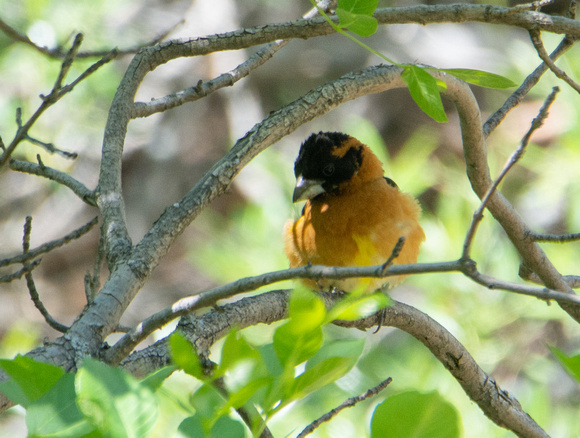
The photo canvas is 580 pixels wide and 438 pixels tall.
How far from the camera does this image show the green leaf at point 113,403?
0.57 meters

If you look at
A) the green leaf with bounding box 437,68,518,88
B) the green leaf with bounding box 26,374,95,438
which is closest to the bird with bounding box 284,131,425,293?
the green leaf with bounding box 437,68,518,88

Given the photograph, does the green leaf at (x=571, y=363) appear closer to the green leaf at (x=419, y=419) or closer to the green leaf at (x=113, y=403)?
the green leaf at (x=419, y=419)

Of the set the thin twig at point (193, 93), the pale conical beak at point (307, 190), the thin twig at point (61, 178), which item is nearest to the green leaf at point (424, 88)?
the thin twig at point (193, 93)

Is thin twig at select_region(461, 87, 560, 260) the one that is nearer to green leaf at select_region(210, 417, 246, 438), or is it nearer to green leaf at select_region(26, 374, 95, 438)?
green leaf at select_region(210, 417, 246, 438)

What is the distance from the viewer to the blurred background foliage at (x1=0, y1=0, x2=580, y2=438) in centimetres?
368

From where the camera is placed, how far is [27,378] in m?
0.62

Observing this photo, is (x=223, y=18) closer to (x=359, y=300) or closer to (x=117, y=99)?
(x=117, y=99)

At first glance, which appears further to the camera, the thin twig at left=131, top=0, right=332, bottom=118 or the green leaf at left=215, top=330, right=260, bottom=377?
the thin twig at left=131, top=0, right=332, bottom=118

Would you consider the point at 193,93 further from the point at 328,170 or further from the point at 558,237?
the point at 558,237

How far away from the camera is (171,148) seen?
7.00 metres

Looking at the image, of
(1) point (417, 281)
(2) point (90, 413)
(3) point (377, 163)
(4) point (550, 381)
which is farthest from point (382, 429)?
(4) point (550, 381)

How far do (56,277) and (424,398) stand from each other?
22.8ft

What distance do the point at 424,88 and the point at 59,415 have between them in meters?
0.86

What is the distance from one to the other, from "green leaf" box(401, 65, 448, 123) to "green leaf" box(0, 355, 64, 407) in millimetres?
799
